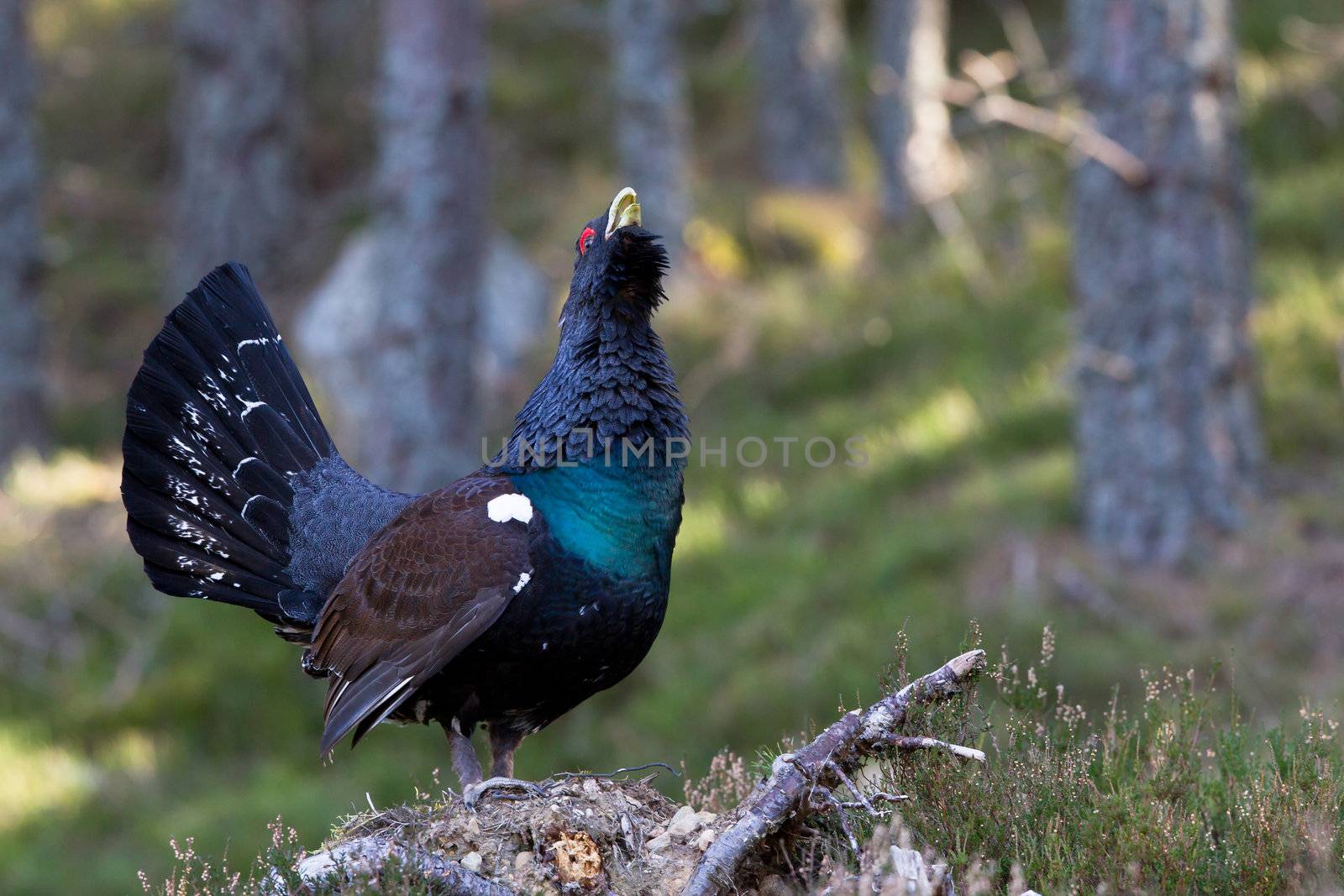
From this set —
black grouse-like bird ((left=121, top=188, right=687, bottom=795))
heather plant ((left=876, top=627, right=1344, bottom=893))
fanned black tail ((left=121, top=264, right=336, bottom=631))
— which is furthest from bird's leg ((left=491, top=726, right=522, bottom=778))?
heather plant ((left=876, top=627, right=1344, bottom=893))

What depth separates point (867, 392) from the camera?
9.72m

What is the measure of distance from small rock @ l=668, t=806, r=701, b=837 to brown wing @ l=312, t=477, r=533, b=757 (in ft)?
2.41

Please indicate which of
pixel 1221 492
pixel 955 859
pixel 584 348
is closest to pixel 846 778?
pixel 955 859

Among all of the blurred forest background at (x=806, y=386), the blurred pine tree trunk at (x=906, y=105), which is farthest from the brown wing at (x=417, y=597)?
the blurred pine tree trunk at (x=906, y=105)

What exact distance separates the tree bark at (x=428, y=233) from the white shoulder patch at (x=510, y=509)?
4341mm

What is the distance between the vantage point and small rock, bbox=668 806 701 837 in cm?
358

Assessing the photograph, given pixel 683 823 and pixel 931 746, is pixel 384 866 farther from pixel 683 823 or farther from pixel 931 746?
pixel 931 746

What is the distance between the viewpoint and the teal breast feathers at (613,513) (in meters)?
3.72

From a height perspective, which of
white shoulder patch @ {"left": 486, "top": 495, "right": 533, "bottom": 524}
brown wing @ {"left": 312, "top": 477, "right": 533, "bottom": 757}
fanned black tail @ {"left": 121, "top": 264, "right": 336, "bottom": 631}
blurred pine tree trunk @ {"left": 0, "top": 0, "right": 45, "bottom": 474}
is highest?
blurred pine tree trunk @ {"left": 0, "top": 0, "right": 45, "bottom": 474}

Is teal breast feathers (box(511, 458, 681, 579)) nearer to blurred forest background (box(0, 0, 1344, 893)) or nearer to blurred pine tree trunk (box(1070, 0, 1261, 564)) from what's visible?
blurred forest background (box(0, 0, 1344, 893))

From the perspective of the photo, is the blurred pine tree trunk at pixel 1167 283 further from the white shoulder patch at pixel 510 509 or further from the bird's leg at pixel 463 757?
the bird's leg at pixel 463 757

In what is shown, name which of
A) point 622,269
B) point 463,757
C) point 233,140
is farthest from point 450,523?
point 233,140

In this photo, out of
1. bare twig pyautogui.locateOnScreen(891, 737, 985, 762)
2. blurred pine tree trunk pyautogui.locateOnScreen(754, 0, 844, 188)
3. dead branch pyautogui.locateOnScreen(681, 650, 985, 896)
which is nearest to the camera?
dead branch pyautogui.locateOnScreen(681, 650, 985, 896)

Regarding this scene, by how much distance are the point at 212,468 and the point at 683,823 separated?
214cm
